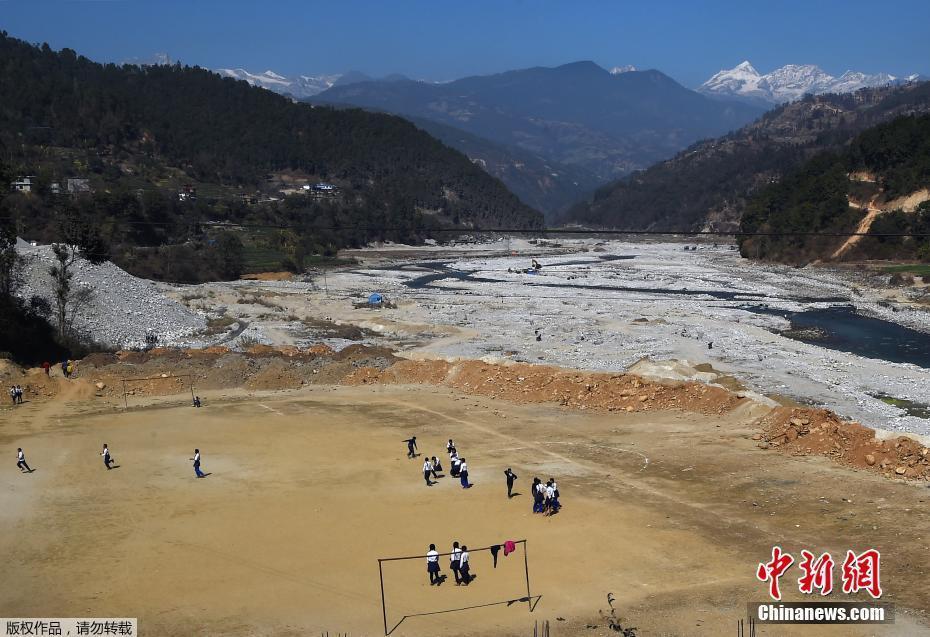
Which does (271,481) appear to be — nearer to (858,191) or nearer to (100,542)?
(100,542)

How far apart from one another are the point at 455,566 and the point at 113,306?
38791mm

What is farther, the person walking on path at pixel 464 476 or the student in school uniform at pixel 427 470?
the student in school uniform at pixel 427 470

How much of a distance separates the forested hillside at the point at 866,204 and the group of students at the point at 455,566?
7621 cm

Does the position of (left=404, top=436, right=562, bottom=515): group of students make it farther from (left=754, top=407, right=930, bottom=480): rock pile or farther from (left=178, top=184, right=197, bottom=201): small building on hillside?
(left=178, top=184, right=197, bottom=201): small building on hillside

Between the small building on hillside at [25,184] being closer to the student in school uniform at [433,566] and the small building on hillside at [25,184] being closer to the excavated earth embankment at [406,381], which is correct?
the excavated earth embankment at [406,381]

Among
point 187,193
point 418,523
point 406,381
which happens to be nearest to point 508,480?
point 418,523

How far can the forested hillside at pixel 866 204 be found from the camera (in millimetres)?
85062

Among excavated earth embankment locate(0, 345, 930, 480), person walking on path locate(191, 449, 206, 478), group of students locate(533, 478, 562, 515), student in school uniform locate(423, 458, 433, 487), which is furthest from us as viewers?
excavated earth embankment locate(0, 345, 930, 480)

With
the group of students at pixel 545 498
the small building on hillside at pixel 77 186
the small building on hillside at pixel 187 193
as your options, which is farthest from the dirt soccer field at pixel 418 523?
the small building on hillside at pixel 187 193

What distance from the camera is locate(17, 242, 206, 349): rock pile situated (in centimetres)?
4547

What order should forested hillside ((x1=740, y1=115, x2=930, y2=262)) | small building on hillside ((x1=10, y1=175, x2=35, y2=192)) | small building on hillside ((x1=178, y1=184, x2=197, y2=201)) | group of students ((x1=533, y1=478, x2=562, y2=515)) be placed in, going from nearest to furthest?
1. group of students ((x1=533, y1=478, x2=562, y2=515))
2. forested hillside ((x1=740, y1=115, x2=930, y2=262))
3. small building on hillside ((x1=10, y1=175, x2=35, y2=192))
4. small building on hillside ((x1=178, y1=184, x2=197, y2=201))

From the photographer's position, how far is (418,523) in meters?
19.5

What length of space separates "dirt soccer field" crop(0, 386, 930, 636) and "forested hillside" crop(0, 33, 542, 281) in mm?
24434

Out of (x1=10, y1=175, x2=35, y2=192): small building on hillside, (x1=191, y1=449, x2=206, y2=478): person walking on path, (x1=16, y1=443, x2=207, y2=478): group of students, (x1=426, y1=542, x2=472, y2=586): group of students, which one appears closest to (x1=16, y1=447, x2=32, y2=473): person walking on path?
(x1=16, y1=443, x2=207, y2=478): group of students
